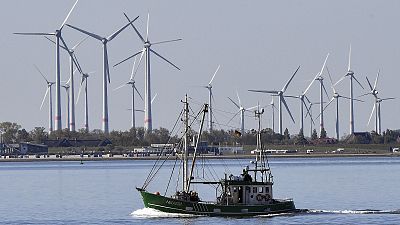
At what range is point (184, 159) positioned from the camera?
125 m

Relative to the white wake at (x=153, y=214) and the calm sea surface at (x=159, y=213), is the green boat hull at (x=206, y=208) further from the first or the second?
the calm sea surface at (x=159, y=213)

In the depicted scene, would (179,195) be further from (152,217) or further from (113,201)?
(113,201)

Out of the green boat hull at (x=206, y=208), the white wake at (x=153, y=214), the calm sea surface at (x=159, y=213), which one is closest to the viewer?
the green boat hull at (x=206, y=208)

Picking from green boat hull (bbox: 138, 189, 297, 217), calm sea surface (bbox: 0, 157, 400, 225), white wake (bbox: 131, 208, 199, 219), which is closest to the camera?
green boat hull (bbox: 138, 189, 297, 217)

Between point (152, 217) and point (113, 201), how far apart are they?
29.1m

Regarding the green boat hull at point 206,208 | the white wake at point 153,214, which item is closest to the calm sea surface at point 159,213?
the white wake at point 153,214

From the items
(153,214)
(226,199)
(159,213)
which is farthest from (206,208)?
(153,214)

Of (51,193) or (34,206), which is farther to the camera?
(51,193)

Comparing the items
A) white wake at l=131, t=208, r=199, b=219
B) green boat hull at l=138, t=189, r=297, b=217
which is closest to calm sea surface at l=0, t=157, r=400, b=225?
white wake at l=131, t=208, r=199, b=219

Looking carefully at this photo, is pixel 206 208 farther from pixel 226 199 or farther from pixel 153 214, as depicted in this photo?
pixel 153 214

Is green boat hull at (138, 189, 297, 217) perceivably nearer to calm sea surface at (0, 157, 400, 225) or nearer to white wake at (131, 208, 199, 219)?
white wake at (131, 208, 199, 219)

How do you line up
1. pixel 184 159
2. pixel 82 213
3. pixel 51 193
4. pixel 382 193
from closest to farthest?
pixel 184 159 → pixel 82 213 → pixel 382 193 → pixel 51 193

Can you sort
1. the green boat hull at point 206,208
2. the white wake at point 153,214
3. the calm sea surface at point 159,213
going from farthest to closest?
1. the calm sea surface at point 159,213
2. the white wake at point 153,214
3. the green boat hull at point 206,208

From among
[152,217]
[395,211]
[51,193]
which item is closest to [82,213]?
[152,217]
